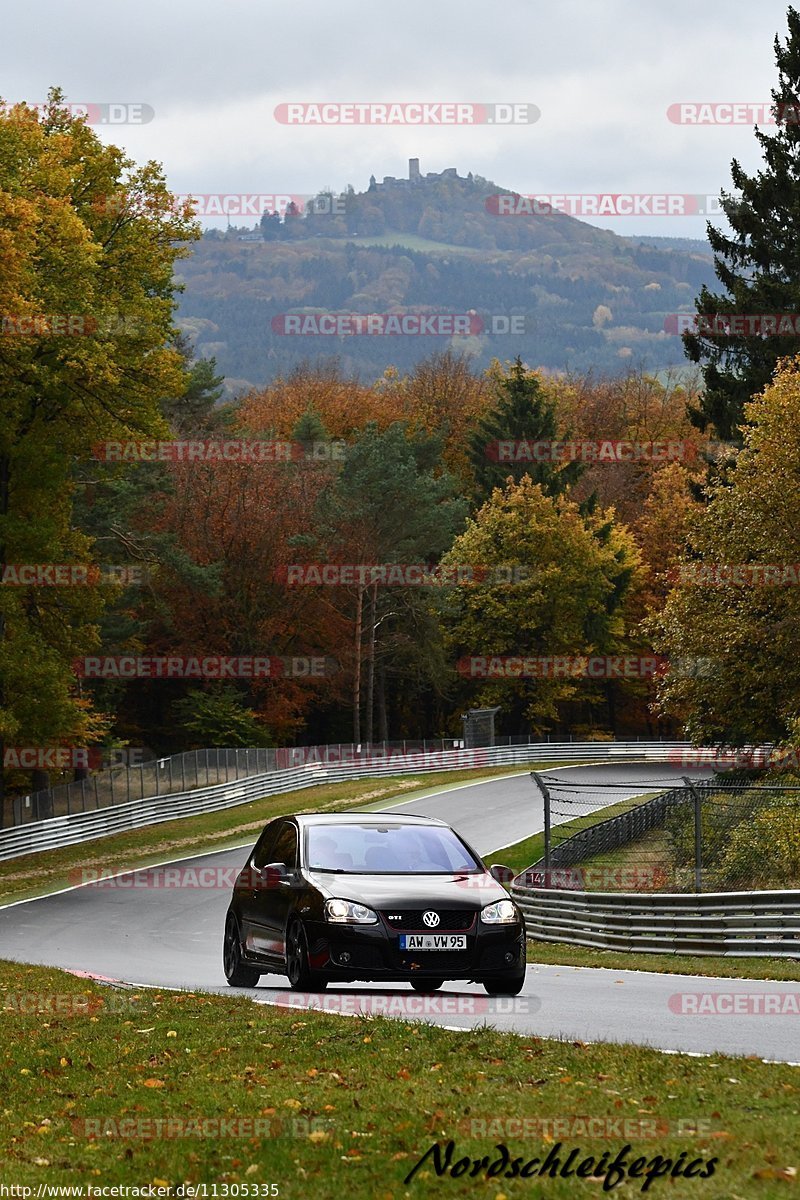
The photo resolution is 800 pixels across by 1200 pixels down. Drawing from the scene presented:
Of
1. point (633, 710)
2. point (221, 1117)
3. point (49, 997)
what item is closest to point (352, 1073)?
point (221, 1117)

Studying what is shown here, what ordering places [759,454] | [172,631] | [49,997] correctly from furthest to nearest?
[172,631] → [759,454] → [49,997]

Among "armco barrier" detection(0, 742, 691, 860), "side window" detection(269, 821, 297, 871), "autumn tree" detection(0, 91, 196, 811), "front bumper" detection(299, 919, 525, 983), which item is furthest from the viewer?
"armco barrier" detection(0, 742, 691, 860)

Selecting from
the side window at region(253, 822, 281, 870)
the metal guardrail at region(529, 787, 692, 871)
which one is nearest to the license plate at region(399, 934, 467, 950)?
the side window at region(253, 822, 281, 870)

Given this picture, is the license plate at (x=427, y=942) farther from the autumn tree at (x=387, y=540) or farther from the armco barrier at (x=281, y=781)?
the autumn tree at (x=387, y=540)

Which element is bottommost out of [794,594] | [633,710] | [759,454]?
[633,710]

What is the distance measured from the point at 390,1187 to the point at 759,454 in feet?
108

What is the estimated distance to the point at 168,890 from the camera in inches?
1377

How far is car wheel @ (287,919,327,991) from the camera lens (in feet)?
43.9

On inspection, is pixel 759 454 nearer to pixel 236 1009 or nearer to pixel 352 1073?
pixel 236 1009

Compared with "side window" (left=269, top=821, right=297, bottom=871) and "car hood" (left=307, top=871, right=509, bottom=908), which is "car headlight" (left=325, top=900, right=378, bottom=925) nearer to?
"car hood" (left=307, top=871, right=509, bottom=908)

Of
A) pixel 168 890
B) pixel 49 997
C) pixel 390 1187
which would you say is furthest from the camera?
pixel 168 890

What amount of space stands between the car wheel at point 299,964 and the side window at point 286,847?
648 millimetres

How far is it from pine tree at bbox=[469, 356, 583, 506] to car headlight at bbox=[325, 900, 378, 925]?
72.8 meters

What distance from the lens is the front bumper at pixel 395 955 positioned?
42.4ft
